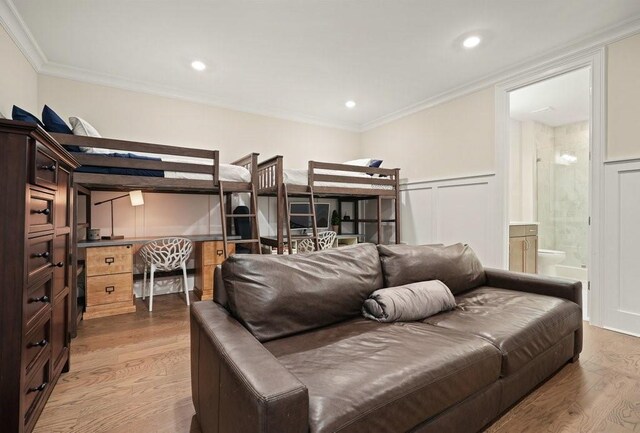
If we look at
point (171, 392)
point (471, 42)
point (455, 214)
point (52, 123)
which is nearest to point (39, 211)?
point (171, 392)

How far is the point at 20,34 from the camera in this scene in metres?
2.58

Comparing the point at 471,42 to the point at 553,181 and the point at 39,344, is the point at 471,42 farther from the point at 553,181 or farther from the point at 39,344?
the point at 39,344

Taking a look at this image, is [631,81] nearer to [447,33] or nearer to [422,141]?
[447,33]

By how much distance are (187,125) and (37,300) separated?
3.02 metres

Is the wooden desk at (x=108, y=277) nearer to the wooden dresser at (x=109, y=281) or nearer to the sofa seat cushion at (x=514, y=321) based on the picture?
the wooden dresser at (x=109, y=281)

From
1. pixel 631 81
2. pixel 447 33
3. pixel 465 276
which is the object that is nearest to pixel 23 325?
pixel 465 276

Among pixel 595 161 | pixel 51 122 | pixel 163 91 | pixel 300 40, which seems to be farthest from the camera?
pixel 163 91

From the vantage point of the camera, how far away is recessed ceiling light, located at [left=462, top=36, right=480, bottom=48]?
2.78 metres

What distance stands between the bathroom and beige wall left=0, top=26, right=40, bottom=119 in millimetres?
5657

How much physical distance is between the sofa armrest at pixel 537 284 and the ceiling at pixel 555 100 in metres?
2.28

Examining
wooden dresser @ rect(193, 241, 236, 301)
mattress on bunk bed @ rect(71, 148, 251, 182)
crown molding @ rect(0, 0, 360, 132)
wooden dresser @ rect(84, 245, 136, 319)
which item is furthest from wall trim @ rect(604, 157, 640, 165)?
wooden dresser @ rect(84, 245, 136, 319)

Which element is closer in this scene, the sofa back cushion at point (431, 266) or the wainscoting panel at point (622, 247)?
the sofa back cushion at point (431, 266)

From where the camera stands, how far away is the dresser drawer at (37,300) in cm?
126

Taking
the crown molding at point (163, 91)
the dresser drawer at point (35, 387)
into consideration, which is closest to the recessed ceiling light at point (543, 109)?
the crown molding at point (163, 91)
